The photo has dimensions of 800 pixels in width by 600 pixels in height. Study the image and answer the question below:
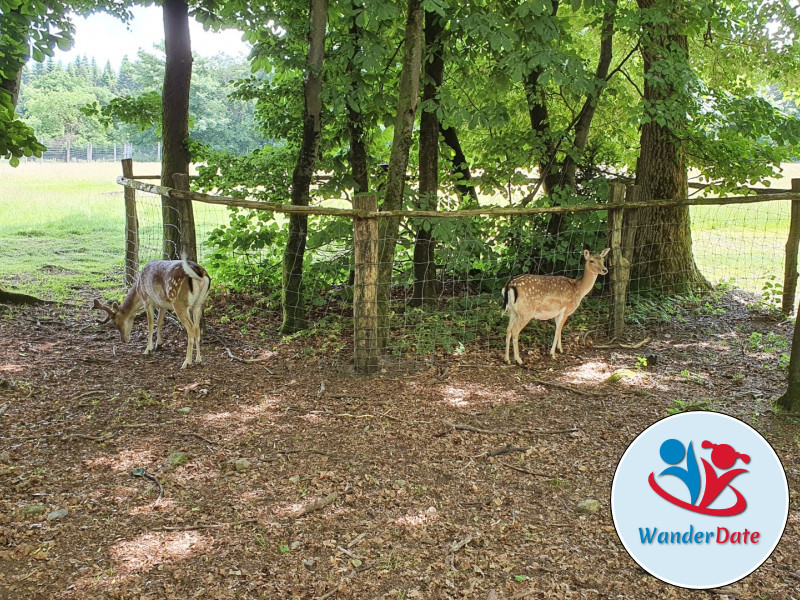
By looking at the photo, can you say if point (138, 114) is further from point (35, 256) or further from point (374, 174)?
point (35, 256)

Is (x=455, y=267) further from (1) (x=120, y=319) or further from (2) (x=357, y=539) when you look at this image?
(2) (x=357, y=539)

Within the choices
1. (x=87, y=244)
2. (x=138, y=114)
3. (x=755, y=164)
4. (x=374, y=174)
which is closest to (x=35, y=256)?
(x=87, y=244)

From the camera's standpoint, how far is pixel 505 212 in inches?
268

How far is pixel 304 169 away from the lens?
7469 millimetres

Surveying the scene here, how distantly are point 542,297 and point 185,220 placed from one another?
3.73m

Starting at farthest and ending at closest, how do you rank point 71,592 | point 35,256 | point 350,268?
point 35,256 < point 350,268 < point 71,592

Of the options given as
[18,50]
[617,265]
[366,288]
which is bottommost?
[366,288]

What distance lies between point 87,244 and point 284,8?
8.63 metres

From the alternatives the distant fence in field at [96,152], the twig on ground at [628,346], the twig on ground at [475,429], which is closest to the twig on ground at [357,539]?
the twig on ground at [475,429]

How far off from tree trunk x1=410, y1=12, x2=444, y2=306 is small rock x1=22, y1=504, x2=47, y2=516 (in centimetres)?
438

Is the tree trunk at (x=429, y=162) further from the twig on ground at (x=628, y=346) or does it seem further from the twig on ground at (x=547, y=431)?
the twig on ground at (x=547, y=431)

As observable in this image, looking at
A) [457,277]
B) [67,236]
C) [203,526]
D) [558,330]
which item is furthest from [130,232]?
[203,526]

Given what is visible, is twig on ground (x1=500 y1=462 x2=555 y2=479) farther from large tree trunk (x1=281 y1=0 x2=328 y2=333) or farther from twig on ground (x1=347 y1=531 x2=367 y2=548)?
large tree trunk (x1=281 y1=0 x2=328 y2=333)

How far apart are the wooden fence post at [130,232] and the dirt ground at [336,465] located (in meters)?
2.46
